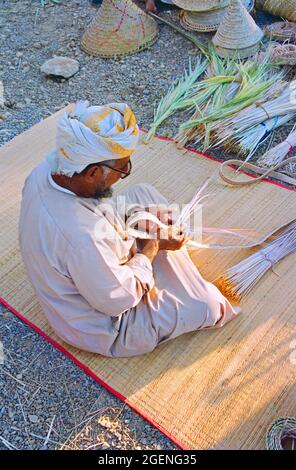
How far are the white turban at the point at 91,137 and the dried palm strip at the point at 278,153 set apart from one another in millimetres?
1610

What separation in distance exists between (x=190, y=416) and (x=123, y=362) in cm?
40

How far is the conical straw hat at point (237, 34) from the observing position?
13.8ft

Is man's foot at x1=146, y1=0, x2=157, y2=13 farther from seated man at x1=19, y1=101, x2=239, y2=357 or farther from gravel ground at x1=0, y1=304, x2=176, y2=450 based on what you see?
gravel ground at x1=0, y1=304, x2=176, y2=450

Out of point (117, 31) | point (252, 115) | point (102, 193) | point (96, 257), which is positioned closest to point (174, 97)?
point (252, 115)

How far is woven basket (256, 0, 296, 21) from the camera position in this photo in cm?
457

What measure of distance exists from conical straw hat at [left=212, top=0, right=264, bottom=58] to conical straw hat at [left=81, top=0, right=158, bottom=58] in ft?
2.53

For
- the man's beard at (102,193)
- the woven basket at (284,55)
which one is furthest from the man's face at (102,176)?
the woven basket at (284,55)

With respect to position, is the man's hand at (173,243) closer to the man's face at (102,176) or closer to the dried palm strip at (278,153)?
the man's face at (102,176)

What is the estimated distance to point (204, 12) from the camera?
4613mm

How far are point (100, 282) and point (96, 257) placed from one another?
0.11 metres

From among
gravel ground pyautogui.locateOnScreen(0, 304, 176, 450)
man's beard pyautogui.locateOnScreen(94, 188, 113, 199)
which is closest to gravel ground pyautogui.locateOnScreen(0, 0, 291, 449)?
gravel ground pyautogui.locateOnScreen(0, 304, 176, 450)
